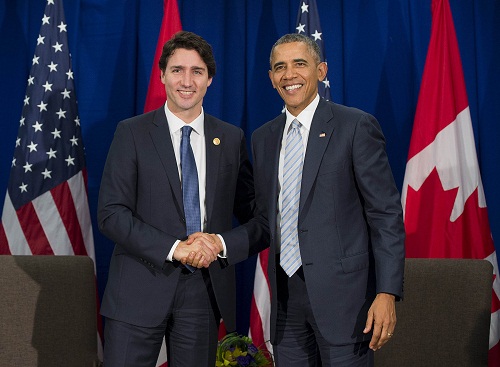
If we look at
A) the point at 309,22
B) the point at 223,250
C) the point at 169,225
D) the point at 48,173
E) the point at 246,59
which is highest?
the point at 309,22

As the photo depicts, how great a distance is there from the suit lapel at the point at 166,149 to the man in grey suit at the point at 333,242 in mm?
383

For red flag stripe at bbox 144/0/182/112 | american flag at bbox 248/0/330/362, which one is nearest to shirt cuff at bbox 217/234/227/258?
american flag at bbox 248/0/330/362

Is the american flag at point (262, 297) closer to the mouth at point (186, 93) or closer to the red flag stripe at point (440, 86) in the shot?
the red flag stripe at point (440, 86)

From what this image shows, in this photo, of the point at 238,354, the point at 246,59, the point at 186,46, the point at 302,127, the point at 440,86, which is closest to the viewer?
the point at 302,127

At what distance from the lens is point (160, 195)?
2.77 meters

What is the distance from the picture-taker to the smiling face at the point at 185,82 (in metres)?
2.90

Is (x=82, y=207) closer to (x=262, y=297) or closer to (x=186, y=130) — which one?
(x=262, y=297)

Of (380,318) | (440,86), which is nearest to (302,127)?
(380,318)

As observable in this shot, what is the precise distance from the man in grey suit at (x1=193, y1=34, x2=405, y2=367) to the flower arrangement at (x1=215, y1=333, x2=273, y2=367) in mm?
513

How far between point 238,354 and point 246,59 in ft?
8.33

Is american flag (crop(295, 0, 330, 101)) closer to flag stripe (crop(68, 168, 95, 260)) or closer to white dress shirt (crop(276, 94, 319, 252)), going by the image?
flag stripe (crop(68, 168, 95, 260))

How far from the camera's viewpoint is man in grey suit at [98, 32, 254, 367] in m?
2.67

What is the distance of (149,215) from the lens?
2.77 metres

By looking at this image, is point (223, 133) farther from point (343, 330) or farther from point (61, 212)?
point (61, 212)
